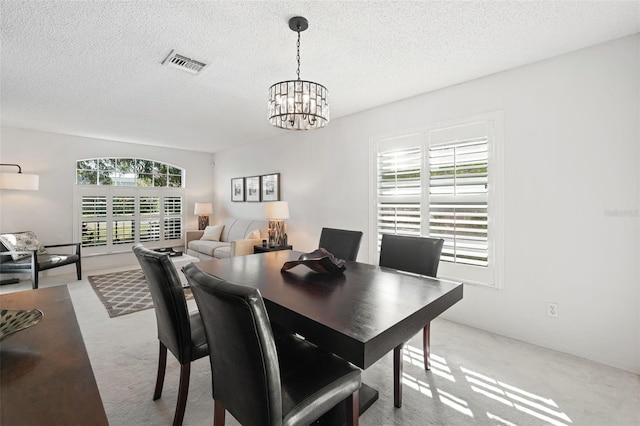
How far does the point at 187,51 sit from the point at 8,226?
4793 millimetres

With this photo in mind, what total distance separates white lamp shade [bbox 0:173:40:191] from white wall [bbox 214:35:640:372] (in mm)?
5813

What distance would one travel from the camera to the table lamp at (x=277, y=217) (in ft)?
15.2

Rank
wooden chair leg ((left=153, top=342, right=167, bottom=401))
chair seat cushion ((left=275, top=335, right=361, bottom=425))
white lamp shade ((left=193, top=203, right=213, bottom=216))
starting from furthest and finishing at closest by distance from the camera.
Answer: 1. white lamp shade ((left=193, top=203, right=213, bottom=216))
2. wooden chair leg ((left=153, top=342, right=167, bottom=401))
3. chair seat cushion ((left=275, top=335, right=361, bottom=425))

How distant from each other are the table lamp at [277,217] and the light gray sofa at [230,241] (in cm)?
34

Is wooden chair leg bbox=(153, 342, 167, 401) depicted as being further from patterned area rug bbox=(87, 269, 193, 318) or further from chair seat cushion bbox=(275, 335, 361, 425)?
patterned area rug bbox=(87, 269, 193, 318)

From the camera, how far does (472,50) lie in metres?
2.36

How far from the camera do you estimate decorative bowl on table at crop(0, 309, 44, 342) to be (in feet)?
3.25

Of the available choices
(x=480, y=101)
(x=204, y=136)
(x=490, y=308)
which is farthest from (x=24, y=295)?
(x=204, y=136)

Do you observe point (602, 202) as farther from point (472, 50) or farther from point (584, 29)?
point (472, 50)

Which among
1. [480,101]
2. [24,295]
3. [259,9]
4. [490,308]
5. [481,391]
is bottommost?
[481,391]

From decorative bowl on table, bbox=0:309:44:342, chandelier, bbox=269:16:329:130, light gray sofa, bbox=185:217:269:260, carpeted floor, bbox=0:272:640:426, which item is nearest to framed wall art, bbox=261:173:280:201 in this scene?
light gray sofa, bbox=185:217:269:260

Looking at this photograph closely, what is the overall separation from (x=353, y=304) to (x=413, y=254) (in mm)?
1065

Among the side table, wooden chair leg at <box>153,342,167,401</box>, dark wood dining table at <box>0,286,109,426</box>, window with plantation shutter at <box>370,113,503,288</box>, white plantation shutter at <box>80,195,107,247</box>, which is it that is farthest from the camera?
white plantation shutter at <box>80,195,107,247</box>

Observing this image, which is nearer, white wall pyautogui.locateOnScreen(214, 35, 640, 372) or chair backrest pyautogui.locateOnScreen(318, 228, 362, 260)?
white wall pyautogui.locateOnScreen(214, 35, 640, 372)
